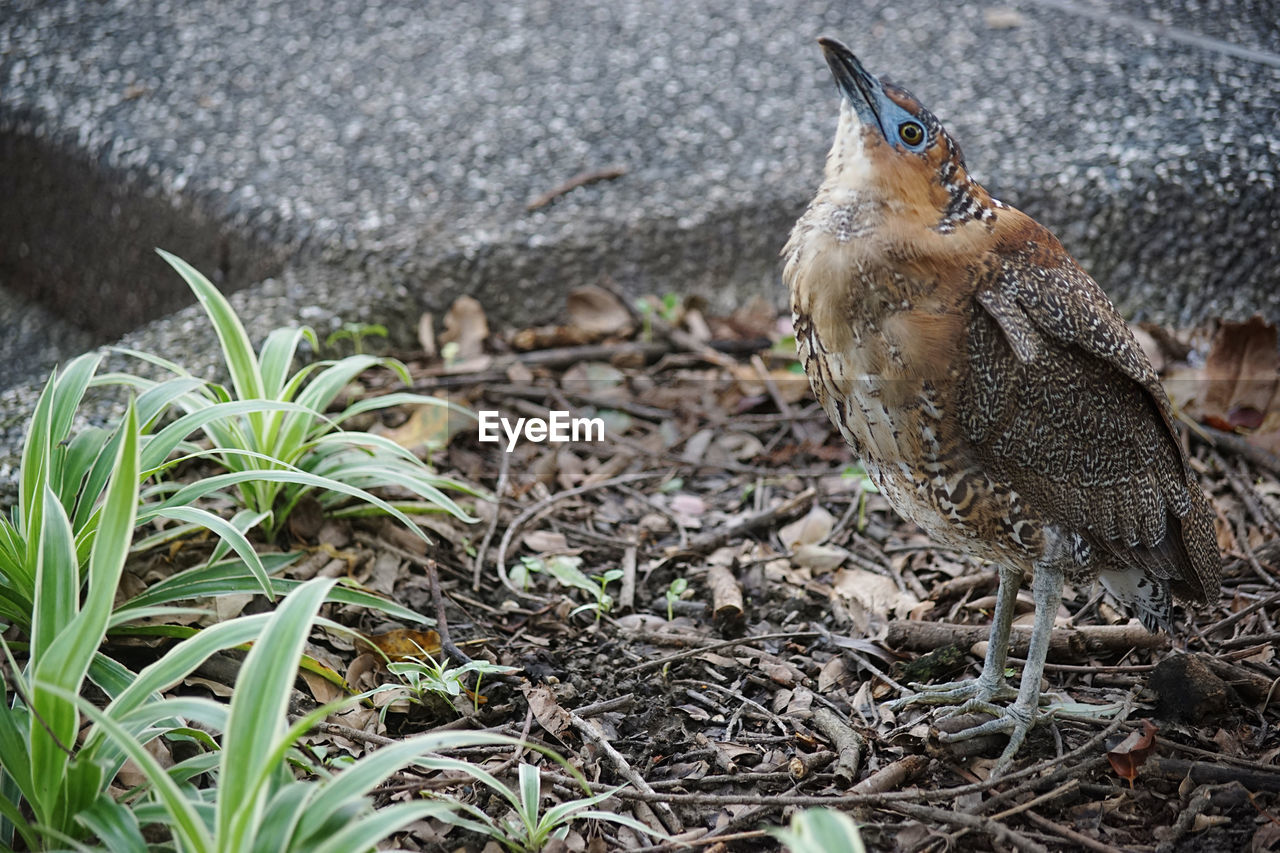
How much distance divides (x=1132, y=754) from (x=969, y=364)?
0.91 m

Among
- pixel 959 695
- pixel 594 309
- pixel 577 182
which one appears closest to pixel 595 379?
pixel 594 309

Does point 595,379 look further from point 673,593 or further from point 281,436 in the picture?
point 281,436

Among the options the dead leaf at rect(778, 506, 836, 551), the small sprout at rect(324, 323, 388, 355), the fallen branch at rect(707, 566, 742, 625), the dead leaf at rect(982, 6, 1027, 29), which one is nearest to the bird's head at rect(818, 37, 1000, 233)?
the fallen branch at rect(707, 566, 742, 625)

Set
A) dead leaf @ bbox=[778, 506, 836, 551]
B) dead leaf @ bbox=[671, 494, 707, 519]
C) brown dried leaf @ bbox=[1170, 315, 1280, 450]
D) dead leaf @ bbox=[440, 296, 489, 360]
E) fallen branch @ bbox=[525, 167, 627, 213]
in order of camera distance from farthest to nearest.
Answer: fallen branch @ bbox=[525, 167, 627, 213] → dead leaf @ bbox=[440, 296, 489, 360] → brown dried leaf @ bbox=[1170, 315, 1280, 450] → dead leaf @ bbox=[671, 494, 707, 519] → dead leaf @ bbox=[778, 506, 836, 551]

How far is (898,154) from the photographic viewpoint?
2.28 m

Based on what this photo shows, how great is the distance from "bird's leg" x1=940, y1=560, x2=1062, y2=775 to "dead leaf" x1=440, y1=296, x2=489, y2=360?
227 cm

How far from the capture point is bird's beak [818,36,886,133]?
2.28m

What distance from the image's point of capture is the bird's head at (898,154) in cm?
226

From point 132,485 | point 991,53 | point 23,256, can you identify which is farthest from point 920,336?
point 23,256

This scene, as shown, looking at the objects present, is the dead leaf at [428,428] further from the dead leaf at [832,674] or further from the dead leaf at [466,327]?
the dead leaf at [832,674]

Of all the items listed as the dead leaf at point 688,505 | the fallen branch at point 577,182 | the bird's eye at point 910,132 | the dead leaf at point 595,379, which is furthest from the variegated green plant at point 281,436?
the fallen branch at point 577,182

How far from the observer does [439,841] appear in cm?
220

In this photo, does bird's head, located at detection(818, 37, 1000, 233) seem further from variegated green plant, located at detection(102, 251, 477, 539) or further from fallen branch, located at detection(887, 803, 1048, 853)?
variegated green plant, located at detection(102, 251, 477, 539)

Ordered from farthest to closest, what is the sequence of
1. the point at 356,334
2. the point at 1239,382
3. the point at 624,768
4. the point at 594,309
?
the point at 594,309, the point at 356,334, the point at 1239,382, the point at 624,768
